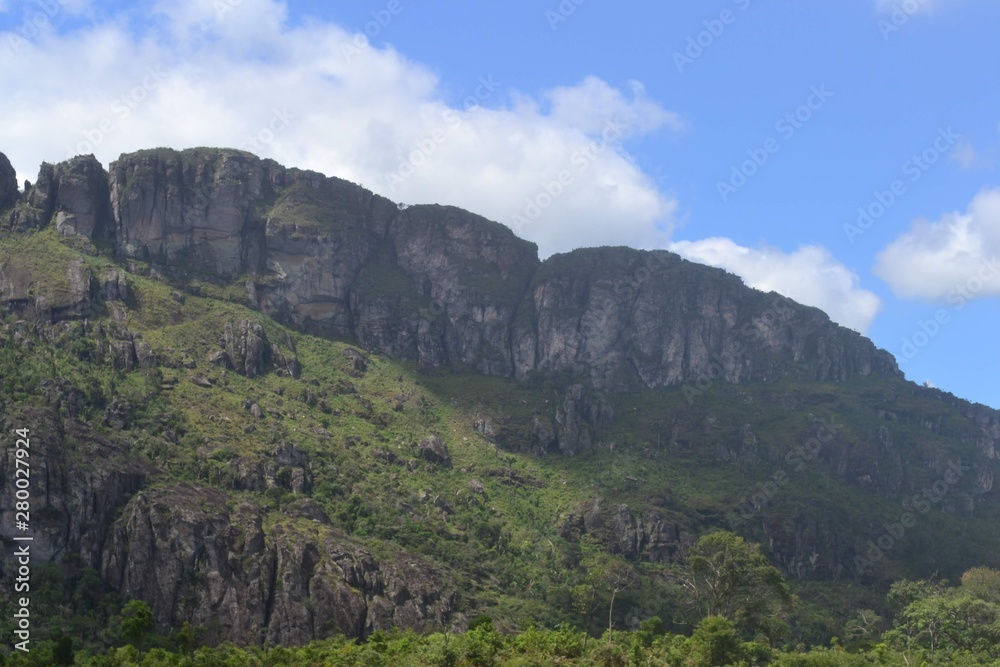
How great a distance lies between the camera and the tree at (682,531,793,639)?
3282 inches

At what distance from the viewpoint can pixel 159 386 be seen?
5650 inches

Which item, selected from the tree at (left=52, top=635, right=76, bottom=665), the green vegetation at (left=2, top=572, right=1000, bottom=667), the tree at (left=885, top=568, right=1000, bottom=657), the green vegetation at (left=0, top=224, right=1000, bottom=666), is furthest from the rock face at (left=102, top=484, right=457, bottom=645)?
the tree at (left=885, top=568, right=1000, bottom=657)

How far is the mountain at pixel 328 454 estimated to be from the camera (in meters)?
115

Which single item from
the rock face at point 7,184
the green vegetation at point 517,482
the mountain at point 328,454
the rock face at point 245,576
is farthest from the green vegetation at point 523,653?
the rock face at point 7,184

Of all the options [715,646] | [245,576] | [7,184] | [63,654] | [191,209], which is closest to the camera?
[715,646]

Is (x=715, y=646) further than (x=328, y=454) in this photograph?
No

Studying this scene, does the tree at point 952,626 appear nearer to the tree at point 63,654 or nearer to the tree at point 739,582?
the tree at point 739,582

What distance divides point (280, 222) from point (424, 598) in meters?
96.9

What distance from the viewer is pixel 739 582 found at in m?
83.6

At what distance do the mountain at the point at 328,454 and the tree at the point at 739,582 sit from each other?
42.6 m

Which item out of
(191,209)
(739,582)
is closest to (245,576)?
(739,582)

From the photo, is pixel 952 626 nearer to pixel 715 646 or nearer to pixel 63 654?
pixel 715 646

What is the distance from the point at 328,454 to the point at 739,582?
255ft

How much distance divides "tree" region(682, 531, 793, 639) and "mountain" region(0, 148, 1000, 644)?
42.6 m
